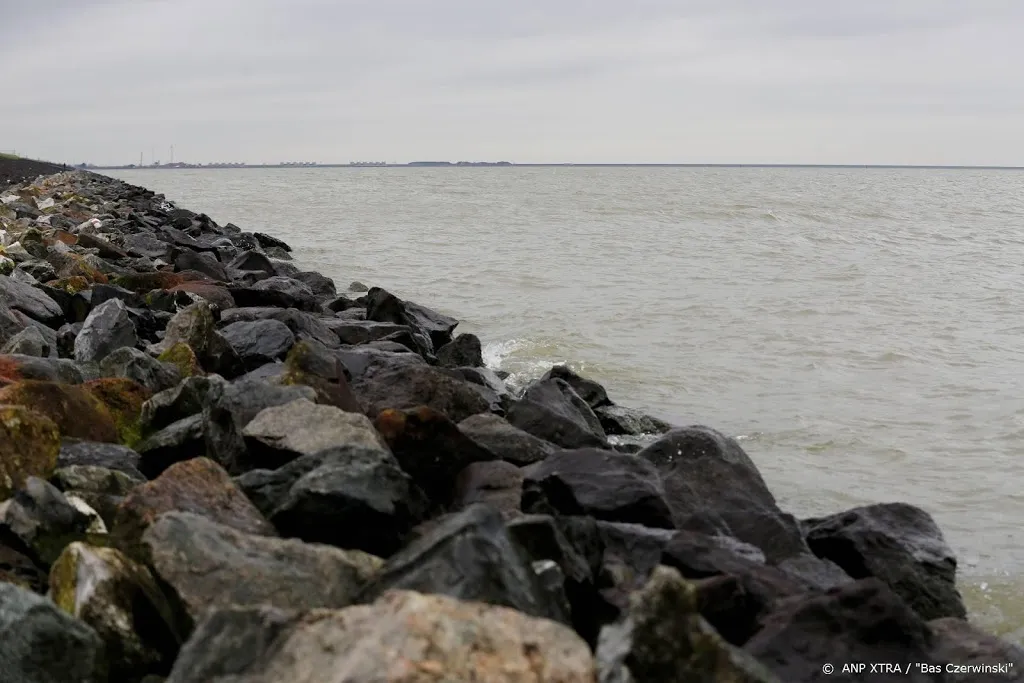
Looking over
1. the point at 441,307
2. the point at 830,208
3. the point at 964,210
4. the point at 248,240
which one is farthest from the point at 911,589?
the point at 964,210

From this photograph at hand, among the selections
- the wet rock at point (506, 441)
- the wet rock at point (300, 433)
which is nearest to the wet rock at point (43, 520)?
the wet rock at point (300, 433)

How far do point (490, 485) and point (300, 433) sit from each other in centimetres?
83

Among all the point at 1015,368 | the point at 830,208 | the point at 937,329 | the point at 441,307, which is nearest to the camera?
the point at 1015,368

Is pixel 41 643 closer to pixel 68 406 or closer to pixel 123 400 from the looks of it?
pixel 68 406

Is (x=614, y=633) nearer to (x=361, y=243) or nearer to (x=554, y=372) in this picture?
(x=554, y=372)

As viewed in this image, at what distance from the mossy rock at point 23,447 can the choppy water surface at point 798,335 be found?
3967 mm

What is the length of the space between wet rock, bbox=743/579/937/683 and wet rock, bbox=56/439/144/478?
2.52 meters

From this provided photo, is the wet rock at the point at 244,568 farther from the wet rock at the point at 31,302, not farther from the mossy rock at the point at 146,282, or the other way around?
the mossy rock at the point at 146,282

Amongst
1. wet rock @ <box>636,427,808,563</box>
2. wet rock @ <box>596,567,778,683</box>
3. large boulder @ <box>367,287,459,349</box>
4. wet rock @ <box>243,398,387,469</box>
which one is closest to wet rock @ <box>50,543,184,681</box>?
wet rock @ <box>243,398,387,469</box>

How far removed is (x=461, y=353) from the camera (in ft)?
27.6

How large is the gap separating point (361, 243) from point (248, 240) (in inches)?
179

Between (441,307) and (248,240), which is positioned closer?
(441,307)

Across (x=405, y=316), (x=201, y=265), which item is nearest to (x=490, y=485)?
(x=405, y=316)

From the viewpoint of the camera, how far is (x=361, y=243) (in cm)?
2428
